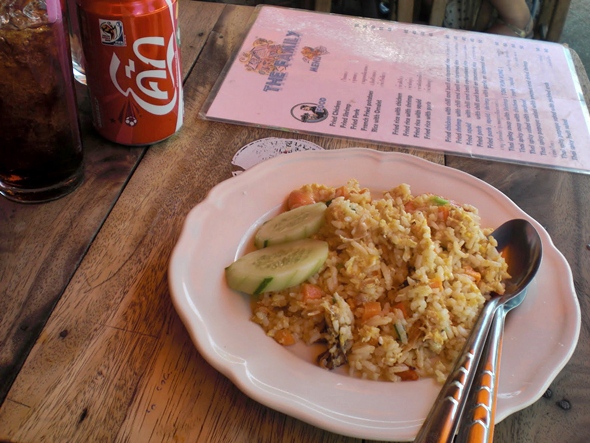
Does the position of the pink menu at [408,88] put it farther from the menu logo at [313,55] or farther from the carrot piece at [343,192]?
the carrot piece at [343,192]

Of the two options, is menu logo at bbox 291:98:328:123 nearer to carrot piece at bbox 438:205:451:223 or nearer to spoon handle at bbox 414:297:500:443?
carrot piece at bbox 438:205:451:223

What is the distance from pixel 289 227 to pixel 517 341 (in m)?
0.37

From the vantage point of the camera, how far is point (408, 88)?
4.50ft

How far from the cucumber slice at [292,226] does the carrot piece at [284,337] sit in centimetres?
16

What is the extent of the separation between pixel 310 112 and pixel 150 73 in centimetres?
39

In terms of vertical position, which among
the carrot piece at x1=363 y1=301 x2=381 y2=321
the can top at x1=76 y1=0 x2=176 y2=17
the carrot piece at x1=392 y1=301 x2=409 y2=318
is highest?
the can top at x1=76 y1=0 x2=176 y2=17

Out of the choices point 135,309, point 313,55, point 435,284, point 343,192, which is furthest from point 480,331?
point 313,55

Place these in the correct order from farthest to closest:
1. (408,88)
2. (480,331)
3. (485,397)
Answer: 1. (408,88)
2. (480,331)
3. (485,397)

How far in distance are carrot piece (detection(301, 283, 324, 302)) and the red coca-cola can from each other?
479mm

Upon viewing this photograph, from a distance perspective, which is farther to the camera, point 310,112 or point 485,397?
point 310,112

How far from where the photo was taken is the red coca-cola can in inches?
37.0

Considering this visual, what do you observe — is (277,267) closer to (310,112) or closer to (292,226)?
(292,226)

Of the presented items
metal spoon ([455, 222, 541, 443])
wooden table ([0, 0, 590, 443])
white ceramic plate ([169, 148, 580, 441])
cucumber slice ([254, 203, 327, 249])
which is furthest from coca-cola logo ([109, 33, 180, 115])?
metal spoon ([455, 222, 541, 443])

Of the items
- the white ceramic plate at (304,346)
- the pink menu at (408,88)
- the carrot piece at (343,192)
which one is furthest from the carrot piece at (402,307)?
the pink menu at (408,88)
